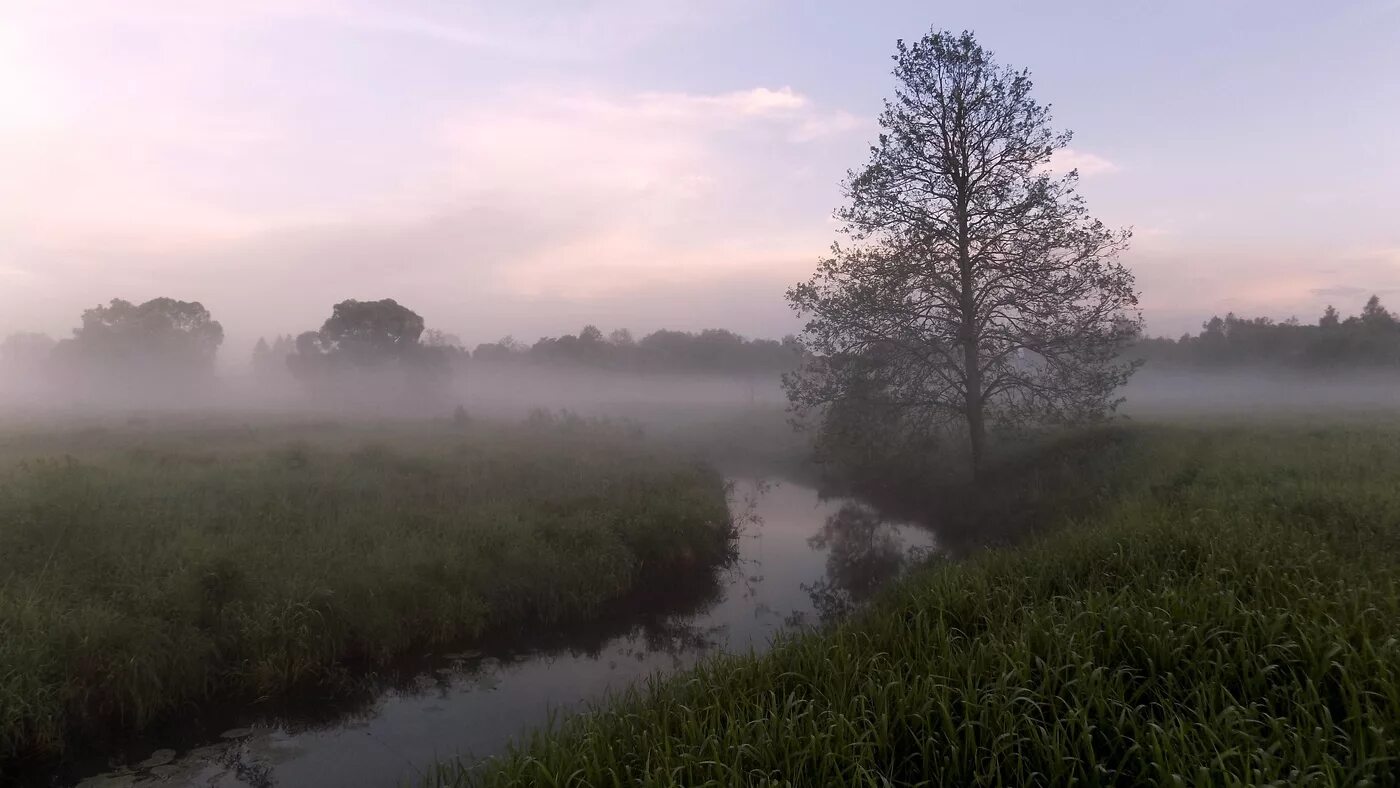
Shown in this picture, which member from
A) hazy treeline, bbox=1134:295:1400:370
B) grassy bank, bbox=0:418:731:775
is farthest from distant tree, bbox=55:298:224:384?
hazy treeline, bbox=1134:295:1400:370

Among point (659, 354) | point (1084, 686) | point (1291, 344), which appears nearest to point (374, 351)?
point (659, 354)

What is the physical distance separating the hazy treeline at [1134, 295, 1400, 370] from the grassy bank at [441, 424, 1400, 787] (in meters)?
43.4

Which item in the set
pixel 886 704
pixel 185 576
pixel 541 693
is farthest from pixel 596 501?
pixel 886 704

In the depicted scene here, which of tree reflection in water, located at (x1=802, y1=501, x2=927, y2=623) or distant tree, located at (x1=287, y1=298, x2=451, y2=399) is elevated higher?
distant tree, located at (x1=287, y1=298, x2=451, y2=399)

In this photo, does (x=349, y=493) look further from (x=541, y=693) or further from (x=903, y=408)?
(x=903, y=408)

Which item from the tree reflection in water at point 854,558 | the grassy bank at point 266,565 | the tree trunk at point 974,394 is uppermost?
the tree trunk at point 974,394

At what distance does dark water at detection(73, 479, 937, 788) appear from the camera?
723 cm

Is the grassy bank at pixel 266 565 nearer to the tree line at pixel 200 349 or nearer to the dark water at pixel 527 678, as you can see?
the dark water at pixel 527 678

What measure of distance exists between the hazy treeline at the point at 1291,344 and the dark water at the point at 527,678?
39.3m

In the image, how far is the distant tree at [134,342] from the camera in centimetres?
6600

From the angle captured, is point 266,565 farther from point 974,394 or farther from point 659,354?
point 659,354

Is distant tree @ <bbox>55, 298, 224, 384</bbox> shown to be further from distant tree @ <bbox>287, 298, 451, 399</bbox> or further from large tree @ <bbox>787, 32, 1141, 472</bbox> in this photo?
large tree @ <bbox>787, 32, 1141, 472</bbox>

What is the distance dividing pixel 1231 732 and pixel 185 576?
1161cm

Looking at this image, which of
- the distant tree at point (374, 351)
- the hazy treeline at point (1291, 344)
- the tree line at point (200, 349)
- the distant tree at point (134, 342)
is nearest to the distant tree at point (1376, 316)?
the hazy treeline at point (1291, 344)
